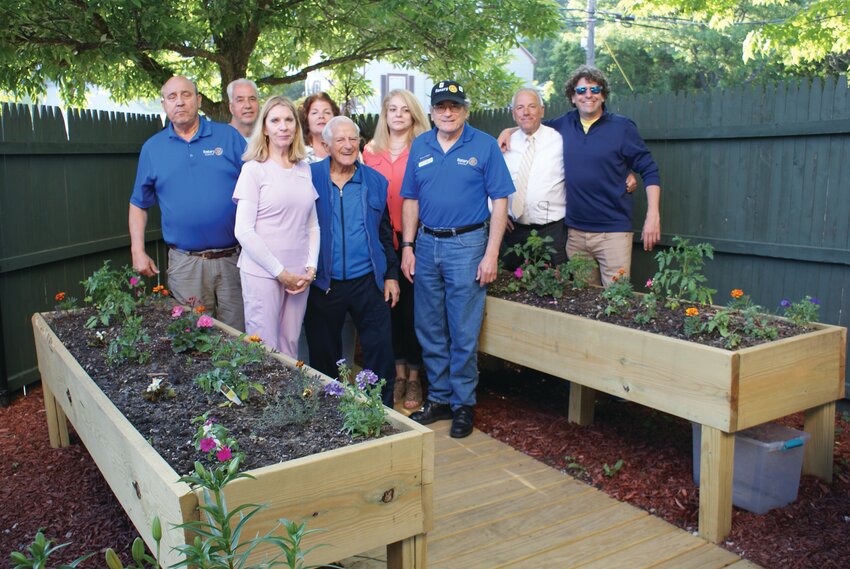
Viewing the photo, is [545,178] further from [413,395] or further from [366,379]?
[366,379]

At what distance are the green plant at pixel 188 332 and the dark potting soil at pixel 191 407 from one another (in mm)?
42

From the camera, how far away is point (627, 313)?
3.90 m

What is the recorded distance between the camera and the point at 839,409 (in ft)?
14.9

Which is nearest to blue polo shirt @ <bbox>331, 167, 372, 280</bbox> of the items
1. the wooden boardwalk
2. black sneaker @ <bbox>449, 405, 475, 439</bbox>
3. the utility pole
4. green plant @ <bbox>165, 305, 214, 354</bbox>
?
green plant @ <bbox>165, 305, 214, 354</bbox>

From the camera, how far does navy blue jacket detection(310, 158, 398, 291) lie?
4074 millimetres

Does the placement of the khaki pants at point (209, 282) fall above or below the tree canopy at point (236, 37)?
below

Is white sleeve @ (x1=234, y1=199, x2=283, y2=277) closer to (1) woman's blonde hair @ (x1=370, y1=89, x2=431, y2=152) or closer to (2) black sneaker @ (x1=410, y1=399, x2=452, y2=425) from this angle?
(1) woman's blonde hair @ (x1=370, y1=89, x2=431, y2=152)

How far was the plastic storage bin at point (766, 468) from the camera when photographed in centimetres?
327

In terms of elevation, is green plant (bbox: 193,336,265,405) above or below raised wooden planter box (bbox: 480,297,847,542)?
above

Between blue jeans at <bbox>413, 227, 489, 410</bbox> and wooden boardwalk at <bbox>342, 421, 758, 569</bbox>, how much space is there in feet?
2.11

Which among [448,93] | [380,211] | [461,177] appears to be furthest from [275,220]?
[448,93]

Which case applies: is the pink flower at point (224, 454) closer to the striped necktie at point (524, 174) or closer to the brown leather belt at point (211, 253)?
the brown leather belt at point (211, 253)

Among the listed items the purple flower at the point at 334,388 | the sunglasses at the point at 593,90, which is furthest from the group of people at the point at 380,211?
the purple flower at the point at 334,388

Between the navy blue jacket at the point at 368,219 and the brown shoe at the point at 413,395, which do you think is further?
the brown shoe at the point at 413,395
